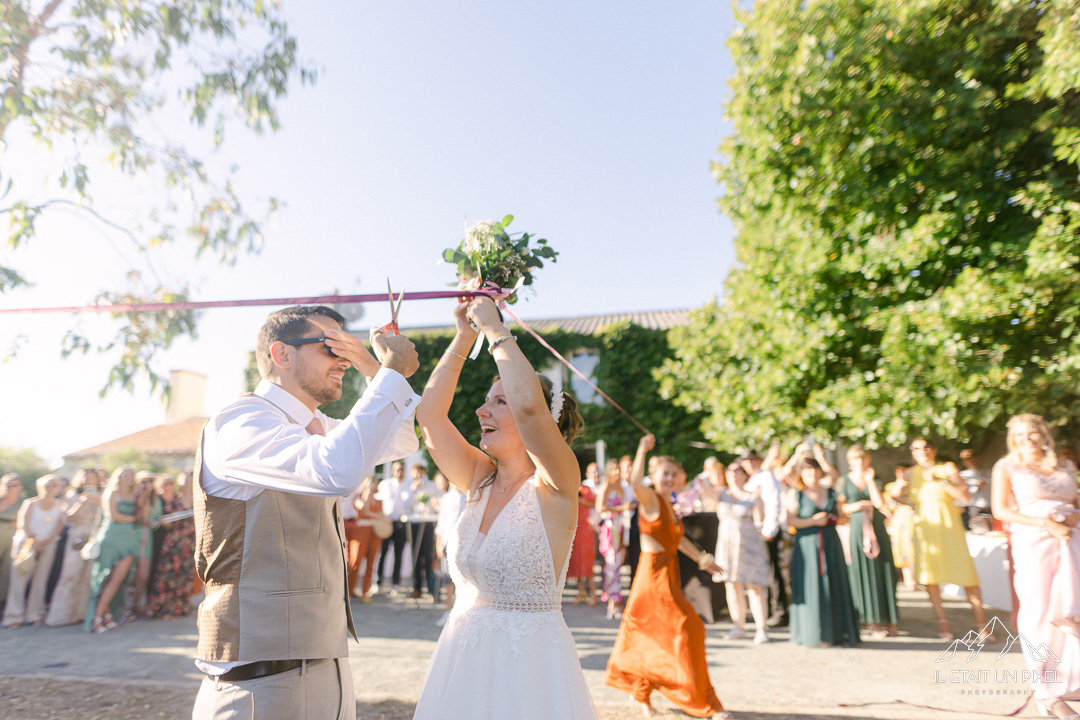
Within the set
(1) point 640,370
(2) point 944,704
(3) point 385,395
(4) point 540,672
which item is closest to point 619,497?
(2) point 944,704

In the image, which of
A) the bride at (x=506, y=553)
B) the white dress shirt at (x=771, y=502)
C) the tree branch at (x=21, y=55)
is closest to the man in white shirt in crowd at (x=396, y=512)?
the white dress shirt at (x=771, y=502)

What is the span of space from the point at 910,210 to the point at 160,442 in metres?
29.7

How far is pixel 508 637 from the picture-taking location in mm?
2371

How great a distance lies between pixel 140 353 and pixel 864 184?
980cm

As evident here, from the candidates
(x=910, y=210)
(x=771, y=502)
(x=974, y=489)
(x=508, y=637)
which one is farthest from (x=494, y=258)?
(x=974, y=489)

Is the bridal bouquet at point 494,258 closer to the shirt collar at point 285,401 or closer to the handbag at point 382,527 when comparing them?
the shirt collar at point 285,401

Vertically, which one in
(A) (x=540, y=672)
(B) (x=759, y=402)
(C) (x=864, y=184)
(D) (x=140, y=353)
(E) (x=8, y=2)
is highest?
(C) (x=864, y=184)

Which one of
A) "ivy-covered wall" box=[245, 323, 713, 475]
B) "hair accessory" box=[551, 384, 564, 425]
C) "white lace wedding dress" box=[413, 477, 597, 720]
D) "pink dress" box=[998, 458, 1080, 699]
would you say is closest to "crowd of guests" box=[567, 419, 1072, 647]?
"pink dress" box=[998, 458, 1080, 699]

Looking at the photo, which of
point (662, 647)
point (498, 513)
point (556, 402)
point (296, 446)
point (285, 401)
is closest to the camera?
point (296, 446)

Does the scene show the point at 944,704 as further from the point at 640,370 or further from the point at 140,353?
the point at 640,370

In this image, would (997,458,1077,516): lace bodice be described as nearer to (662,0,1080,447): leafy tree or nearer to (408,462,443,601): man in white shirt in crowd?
(662,0,1080,447): leafy tree

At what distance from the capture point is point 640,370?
24.0 m

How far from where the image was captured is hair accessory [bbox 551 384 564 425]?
2.78m

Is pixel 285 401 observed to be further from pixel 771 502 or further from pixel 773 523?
pixel 773 523
